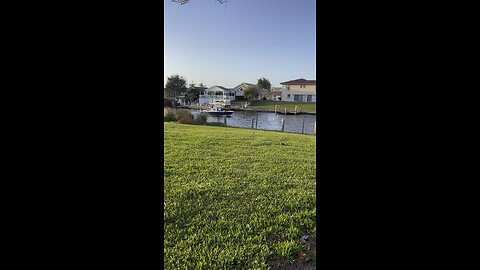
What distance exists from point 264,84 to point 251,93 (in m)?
1.29

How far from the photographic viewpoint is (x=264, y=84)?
22.9 meters

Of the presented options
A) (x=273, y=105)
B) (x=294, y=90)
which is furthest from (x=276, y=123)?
(x=294, y=90)

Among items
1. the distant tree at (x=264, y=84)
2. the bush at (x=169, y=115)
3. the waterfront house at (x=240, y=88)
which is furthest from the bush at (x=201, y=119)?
the waterfront house at (x=240, y=88)

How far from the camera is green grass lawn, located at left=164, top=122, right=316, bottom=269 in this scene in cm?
227

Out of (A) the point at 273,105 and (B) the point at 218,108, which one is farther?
(A) the point at 273,105

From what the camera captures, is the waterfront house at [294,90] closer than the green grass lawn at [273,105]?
No

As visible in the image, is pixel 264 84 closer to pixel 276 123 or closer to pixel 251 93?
pixel 251 93

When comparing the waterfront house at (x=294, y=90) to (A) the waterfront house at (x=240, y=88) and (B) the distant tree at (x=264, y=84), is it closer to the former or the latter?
(B) the distant tree at (x=264, y=84)

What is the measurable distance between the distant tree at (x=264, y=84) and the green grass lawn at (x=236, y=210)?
56.5 feet

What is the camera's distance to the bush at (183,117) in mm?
12477
